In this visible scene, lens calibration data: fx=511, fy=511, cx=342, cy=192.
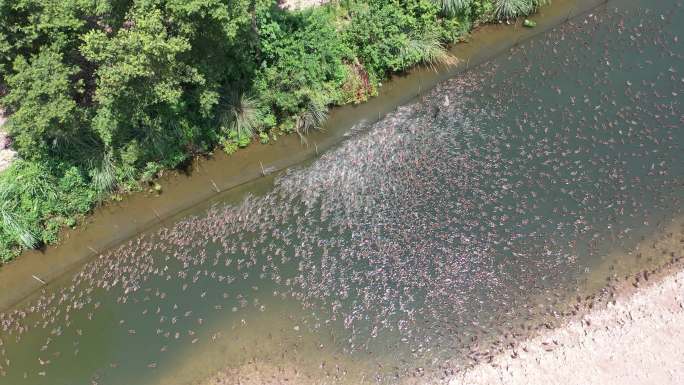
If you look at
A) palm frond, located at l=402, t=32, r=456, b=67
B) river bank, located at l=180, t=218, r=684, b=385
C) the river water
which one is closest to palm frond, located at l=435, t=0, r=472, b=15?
palm frond, located at l=402, t=32, r=456, b=67

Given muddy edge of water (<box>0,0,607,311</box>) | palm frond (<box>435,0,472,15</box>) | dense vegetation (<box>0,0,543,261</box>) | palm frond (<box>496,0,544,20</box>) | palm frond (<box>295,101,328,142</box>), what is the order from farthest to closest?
palm frond (<box>496,0,544,20</box>), palm frond (<box>435,0,472,15</box>), palm frond (<box>295,101,328,142</box>), muddy edge of water (<box>0,0,607,311</box>), dense vegetation (<box>0,0,543,261</box>)

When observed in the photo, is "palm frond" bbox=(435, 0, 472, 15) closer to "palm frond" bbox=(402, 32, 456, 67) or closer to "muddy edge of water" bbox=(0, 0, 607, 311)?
"palm frond" bbox=(402, 32, 456, 67)

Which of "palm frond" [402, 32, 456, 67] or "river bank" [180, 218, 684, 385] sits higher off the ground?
"palm frond" [402, 32, 456, 67]

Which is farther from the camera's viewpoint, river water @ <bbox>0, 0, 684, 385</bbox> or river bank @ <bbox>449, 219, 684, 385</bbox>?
river water @ <bbox>0, 0, 684, 385</bbox>

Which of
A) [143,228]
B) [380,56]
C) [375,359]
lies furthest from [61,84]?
[375,359]

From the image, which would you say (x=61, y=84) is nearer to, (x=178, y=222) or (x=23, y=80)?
(x=23, y=80)

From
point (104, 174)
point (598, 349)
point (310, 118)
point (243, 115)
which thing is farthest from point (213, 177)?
point (598, 349)

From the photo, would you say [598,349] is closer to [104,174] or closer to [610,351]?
[610,351]

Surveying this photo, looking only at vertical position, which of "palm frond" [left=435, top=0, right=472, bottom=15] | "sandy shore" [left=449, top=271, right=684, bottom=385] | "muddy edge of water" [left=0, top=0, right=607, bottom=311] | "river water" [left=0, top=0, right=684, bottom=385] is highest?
"palm frond" [left=435, top=0, right=472, bottom=15]
